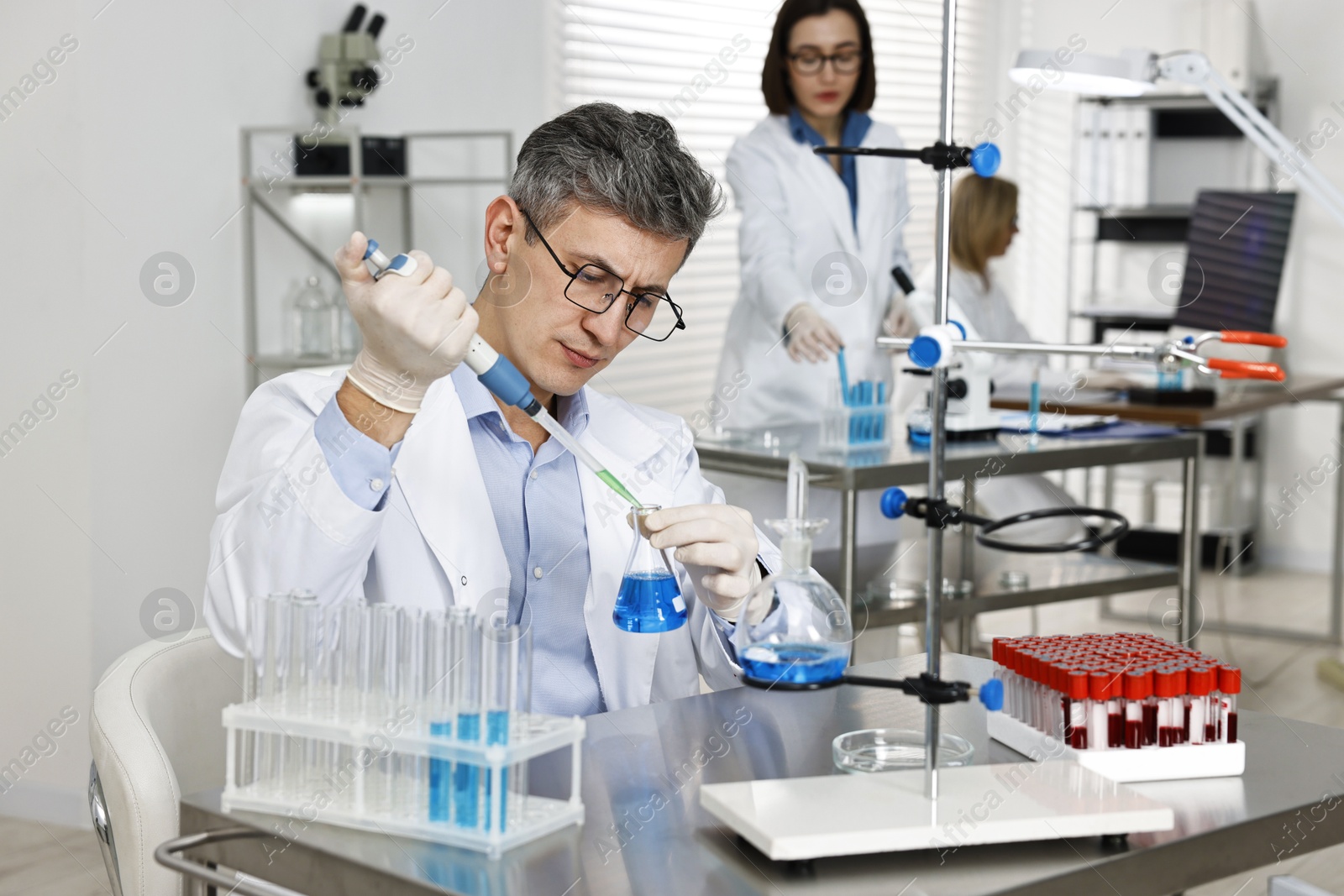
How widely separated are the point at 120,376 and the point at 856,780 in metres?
2.06

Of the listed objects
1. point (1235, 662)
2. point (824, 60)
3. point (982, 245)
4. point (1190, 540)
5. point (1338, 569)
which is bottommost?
point (1235, 662)

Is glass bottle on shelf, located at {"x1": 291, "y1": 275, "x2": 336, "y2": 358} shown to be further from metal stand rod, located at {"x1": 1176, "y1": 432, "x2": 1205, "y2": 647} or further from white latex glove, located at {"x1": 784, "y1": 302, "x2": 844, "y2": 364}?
metal stand rod, located at {"x1": 1176, "y1": 432, "x2": 1205, "y2": 647}

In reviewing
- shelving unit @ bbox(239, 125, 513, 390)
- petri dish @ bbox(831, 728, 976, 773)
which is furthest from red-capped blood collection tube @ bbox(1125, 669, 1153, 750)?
shelving unit @ bbox(239, 125, 513, 390)

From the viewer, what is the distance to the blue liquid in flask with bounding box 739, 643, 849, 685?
858mm

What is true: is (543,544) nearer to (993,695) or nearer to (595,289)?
(595,289)

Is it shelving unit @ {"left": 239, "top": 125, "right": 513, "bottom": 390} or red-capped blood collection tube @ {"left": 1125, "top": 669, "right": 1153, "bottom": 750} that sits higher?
shelving unit @ {"left": 239, "top": 125, "right": 513, "bottom": 390}

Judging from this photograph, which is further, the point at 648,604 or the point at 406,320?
the point at 648,604

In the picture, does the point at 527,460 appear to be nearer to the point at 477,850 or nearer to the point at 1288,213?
the point at 477,850

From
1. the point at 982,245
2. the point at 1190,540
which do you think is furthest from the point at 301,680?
the point at 982,245

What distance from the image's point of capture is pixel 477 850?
0.79 meters

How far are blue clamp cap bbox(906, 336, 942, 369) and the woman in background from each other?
1.86m

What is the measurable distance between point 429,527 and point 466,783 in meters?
0.49

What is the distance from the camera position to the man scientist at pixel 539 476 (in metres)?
1.08

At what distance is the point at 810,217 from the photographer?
9.63 feet
